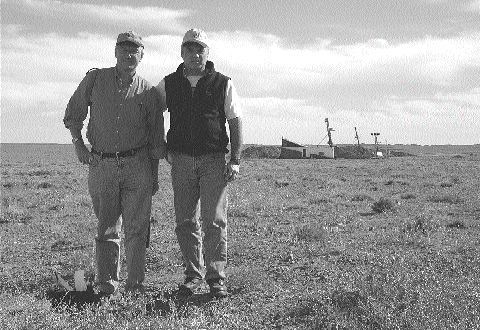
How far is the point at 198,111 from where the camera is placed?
4828 millimetres

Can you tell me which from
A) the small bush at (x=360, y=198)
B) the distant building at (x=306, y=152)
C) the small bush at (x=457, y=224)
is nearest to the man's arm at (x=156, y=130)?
the small bush at (x=457, y=224)

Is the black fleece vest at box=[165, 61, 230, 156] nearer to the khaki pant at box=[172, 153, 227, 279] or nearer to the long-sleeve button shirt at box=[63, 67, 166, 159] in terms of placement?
the khaki pant at box=[172, 153, 227, 279]

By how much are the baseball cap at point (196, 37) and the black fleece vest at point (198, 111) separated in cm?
26

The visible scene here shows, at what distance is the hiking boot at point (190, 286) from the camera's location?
4.96 m

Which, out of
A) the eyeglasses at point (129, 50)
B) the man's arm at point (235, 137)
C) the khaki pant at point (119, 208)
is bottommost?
the khaki pant at point (119, 208)

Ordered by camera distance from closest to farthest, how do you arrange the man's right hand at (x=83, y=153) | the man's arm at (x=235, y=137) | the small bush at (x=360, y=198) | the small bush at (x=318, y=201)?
the man's right hand at (x=83, y=153), the man's arm at (x=235, y=137), the small bush at (x=318, y=201), the small bush at (x=360, y=198)

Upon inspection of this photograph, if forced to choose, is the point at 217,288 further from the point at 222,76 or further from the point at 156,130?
the point at 222,76

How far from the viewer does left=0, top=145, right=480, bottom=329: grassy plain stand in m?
4.14

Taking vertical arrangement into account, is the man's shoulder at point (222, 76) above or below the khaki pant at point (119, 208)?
above

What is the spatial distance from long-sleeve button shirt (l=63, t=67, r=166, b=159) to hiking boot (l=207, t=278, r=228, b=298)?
4.56ft

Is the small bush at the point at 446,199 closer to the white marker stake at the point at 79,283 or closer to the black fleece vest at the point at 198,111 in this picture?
the black fleece vest at the point at 198,111

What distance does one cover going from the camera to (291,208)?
11.8 m

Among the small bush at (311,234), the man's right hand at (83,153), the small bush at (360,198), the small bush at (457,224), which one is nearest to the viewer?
the man's right hand at (83,153)

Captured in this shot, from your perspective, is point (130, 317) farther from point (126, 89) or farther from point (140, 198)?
point (126, 89)
